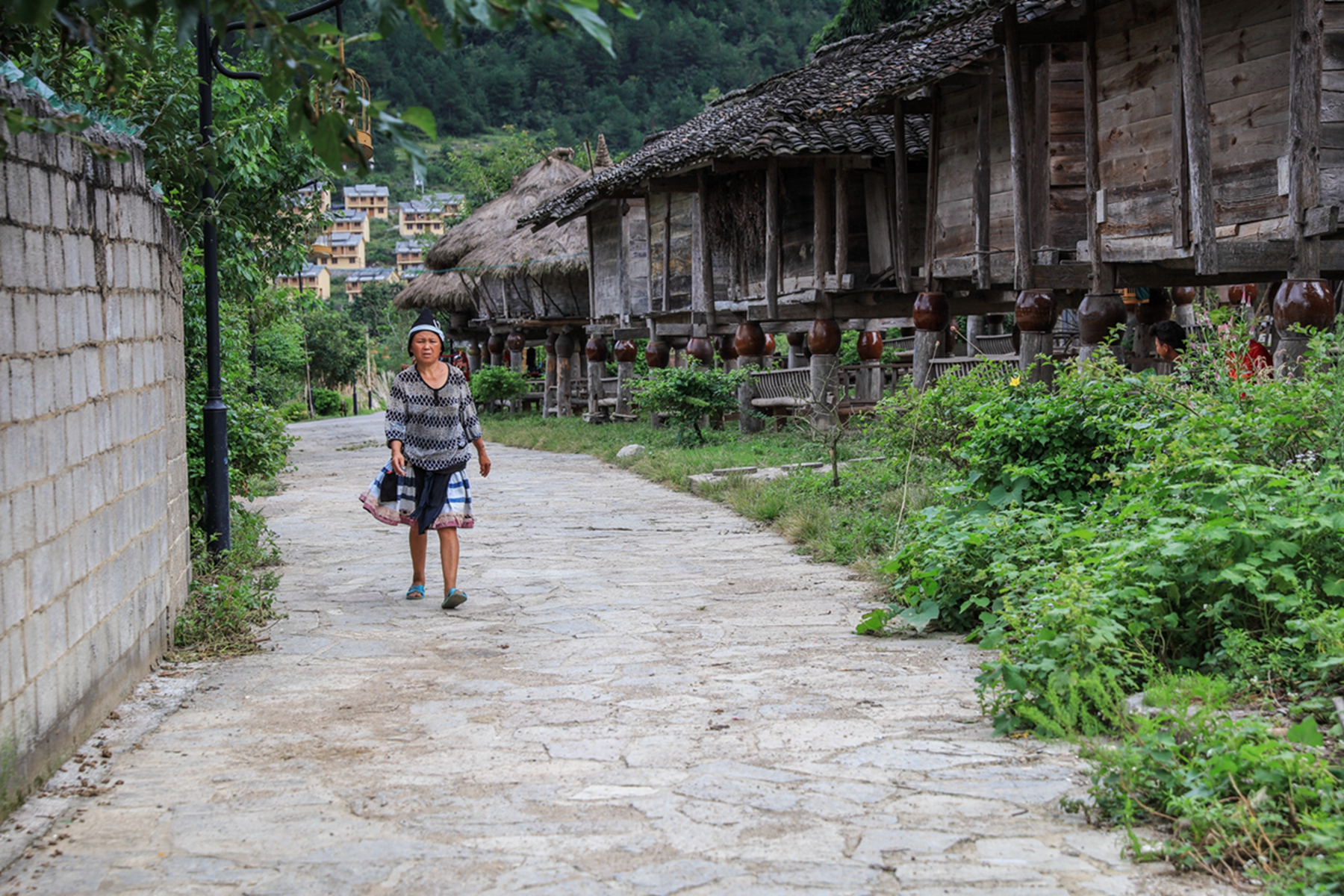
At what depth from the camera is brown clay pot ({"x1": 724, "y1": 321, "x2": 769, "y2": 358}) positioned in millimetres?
16703

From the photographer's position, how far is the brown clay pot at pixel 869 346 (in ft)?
66.2

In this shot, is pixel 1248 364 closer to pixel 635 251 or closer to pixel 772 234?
pixel 772 234

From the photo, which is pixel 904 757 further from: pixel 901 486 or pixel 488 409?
pixel 488 409

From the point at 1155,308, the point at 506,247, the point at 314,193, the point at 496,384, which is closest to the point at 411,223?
the point at 496,384

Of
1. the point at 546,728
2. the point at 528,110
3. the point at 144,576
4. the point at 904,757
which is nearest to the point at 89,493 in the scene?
the point at 144,576

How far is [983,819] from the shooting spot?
10.2 feet

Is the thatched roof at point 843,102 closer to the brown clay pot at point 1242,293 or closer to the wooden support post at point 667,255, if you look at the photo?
the wooden support post at point 667,255

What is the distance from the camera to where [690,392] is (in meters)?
15.5

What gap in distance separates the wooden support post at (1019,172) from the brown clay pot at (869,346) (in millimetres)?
9659

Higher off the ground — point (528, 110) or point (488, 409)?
point (528, 110)

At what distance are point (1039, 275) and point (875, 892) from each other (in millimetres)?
8555

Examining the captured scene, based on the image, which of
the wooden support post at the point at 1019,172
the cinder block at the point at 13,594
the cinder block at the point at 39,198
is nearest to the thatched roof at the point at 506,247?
the wooden support post at the point at 1019,172

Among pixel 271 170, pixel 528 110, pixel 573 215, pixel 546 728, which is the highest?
pixel 528 110

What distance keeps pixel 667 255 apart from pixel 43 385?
14858 mm
